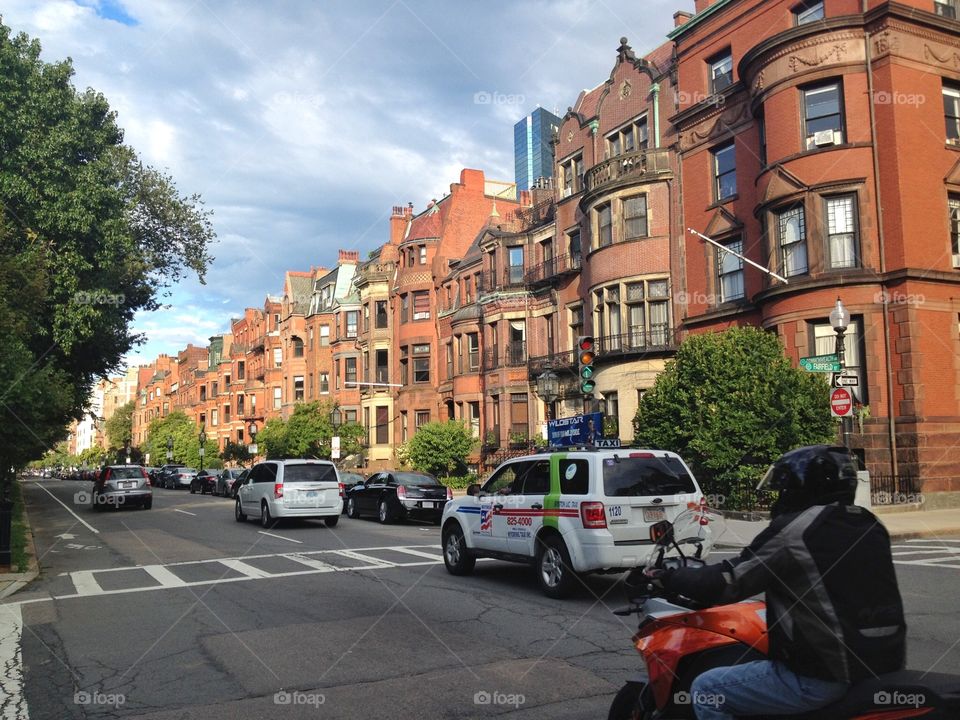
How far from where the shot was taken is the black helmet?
3275 mm

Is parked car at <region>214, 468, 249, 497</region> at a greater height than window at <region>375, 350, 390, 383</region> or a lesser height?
lesser

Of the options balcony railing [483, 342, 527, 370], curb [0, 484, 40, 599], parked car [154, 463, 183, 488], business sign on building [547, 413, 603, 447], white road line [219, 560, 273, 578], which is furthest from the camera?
parked car [154, 463, 183, 488]

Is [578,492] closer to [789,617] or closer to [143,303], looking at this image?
[789,617]

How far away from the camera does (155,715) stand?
572cm

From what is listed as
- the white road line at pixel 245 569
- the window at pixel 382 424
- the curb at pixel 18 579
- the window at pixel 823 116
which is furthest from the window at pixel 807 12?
the window at pixel 382 424

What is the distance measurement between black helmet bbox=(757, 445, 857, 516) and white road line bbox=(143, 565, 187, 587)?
32.8 ft

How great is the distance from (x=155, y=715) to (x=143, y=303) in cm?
2543

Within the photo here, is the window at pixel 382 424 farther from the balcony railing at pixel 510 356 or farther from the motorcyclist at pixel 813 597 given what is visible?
the motorcyclist at pixel 813 597

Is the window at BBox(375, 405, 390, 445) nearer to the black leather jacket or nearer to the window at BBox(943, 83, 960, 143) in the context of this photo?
the window at BBox(943, 83, 960, 143)

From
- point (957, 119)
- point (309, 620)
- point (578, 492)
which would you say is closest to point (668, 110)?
point (957, 119)

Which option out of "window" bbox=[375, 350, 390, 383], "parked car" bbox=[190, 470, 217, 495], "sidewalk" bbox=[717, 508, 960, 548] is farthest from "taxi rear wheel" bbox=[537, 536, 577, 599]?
"window" bbox=[375, 350, 390, 383]

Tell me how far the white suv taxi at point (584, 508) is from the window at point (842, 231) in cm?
1535

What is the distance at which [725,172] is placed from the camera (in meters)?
A: 28.0

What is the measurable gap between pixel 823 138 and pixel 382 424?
110ft
